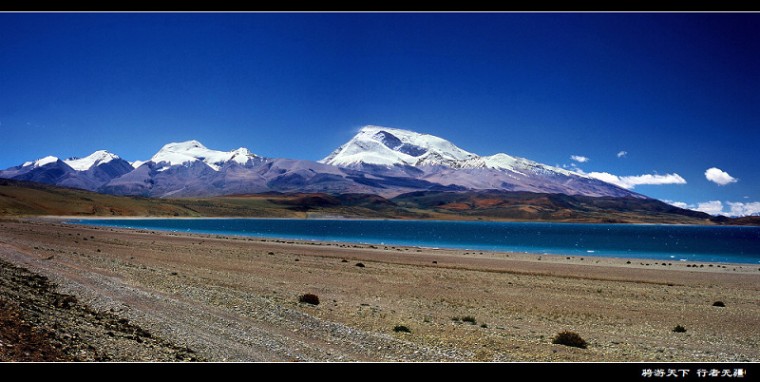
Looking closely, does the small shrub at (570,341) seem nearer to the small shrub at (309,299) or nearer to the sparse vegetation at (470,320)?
the sparse vegetation at (470,320)

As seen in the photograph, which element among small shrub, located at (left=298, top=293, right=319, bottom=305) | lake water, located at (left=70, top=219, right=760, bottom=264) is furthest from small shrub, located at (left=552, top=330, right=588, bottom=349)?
lake water, located at (left=70, top=219, right=760, bottom=264)

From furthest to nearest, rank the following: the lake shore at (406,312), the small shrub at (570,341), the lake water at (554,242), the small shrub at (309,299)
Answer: the lake water at (554,242) → the small shrub at (309,299) → the small shrub at (570,341) → the lake shore at (406,312)

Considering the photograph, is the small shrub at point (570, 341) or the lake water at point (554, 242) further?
the lake water at point (554, 242)

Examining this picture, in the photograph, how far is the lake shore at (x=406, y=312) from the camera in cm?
1316

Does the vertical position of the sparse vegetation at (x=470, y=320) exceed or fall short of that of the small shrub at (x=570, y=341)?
it falls short

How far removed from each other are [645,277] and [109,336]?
140ft

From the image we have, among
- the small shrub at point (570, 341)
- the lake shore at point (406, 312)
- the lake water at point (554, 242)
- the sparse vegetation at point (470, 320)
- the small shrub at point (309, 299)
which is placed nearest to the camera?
the lake shore at point (406, 312)

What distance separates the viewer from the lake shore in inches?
518

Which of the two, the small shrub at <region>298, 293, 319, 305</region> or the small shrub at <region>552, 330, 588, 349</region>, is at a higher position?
the small shrub at <region>552, 330, 588, 349</region>

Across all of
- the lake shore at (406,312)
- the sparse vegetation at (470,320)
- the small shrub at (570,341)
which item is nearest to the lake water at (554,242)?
the lake shore at (406,312)

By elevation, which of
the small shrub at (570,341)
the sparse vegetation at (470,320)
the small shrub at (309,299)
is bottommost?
the small shrub at (309,299)

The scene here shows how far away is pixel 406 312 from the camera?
20.2 metres

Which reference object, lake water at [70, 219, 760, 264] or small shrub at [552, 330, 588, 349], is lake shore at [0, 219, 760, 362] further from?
lake water at [70, 219, 760, 264]
